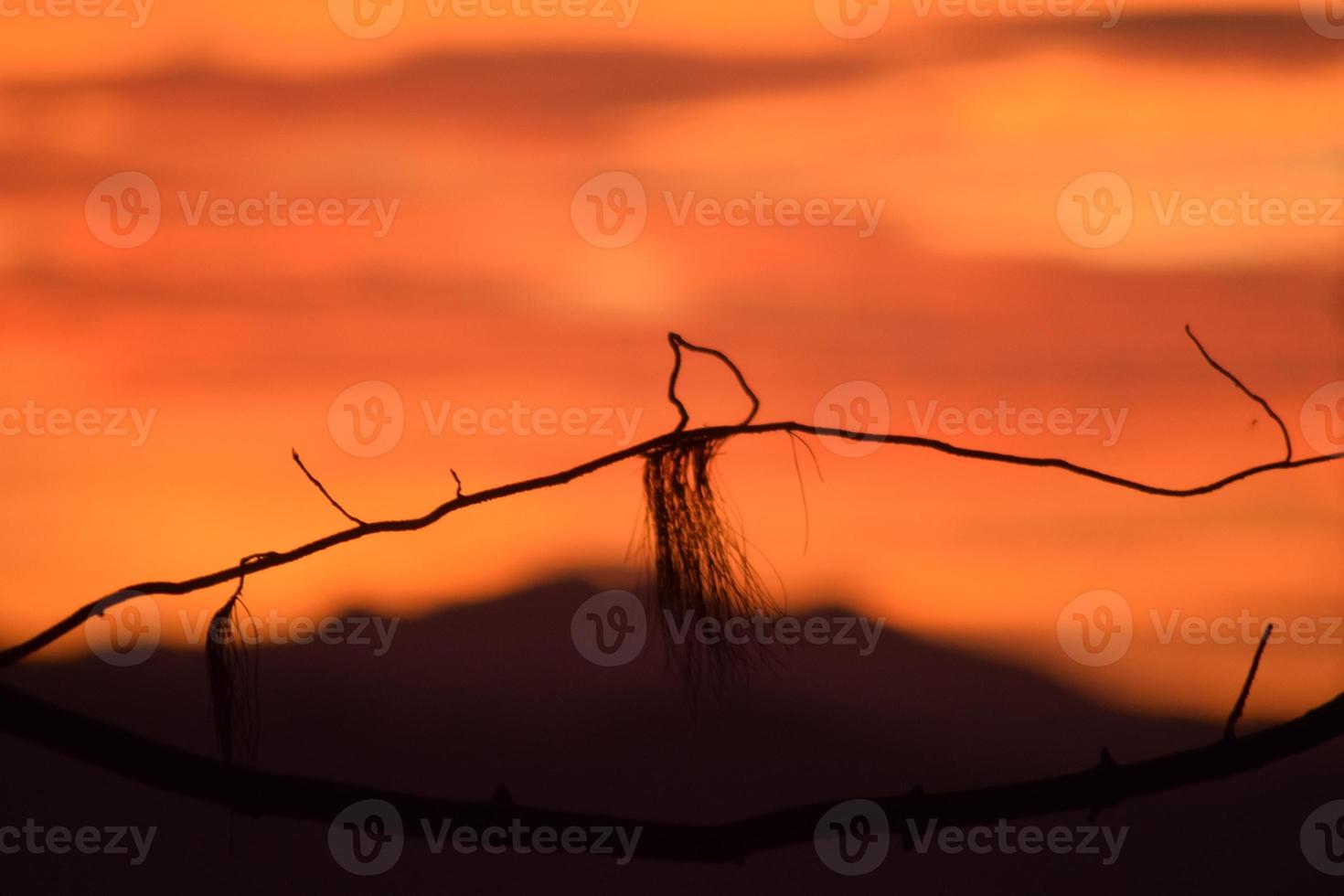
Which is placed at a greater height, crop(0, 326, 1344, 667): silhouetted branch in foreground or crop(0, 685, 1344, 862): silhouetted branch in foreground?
crop(0, 326, 1344, 667): silhouetted branch in foreground

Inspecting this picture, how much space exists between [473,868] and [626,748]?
520cm

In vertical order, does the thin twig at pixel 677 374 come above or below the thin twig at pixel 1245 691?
above

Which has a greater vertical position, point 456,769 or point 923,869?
point 456,769

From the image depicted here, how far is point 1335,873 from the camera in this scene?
11.3 ft

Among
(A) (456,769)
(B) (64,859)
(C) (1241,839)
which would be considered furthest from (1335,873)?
(B) (64,859)

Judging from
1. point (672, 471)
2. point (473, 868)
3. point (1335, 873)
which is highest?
point (672, 471)

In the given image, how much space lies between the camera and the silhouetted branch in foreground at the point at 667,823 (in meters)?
1.81

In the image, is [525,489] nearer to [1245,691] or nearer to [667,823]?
[667,823]

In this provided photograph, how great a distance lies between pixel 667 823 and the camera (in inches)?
74.1

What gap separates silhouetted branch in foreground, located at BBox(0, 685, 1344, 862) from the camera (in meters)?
1.81

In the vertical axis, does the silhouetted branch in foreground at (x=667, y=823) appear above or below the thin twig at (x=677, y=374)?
below

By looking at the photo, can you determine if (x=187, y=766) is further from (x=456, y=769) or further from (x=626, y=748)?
(x=626, y=748)

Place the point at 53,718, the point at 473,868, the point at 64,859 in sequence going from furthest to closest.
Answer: the point at 473,868
the point at 64,859
the point at 53,718

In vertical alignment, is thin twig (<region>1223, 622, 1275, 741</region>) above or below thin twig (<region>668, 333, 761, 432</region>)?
below
